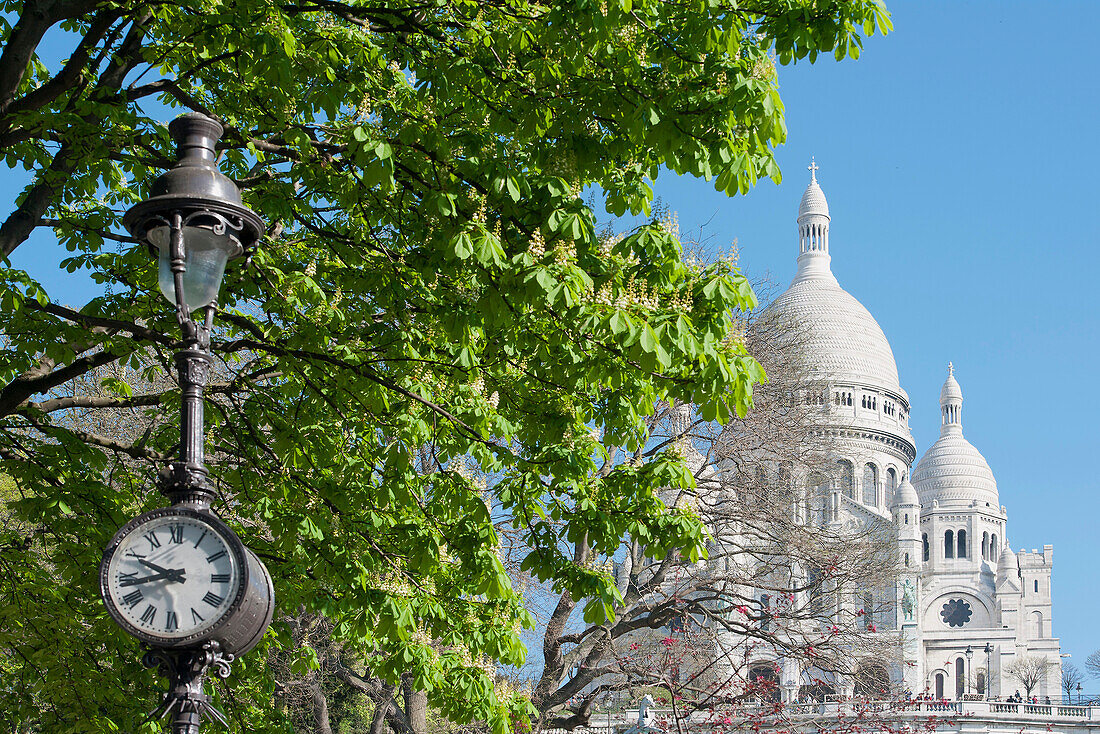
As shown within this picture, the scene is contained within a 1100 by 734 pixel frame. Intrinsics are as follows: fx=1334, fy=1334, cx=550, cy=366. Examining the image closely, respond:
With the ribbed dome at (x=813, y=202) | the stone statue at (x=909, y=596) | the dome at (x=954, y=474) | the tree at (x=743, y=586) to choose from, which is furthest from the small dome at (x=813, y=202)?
the tree at (x=743, y=586)

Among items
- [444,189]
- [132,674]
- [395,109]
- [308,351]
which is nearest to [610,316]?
[444,189]

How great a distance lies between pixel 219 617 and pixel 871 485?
383ft

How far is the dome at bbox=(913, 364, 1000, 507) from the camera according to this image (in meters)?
130

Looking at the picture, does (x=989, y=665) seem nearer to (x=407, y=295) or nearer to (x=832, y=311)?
(x=832, y=311)

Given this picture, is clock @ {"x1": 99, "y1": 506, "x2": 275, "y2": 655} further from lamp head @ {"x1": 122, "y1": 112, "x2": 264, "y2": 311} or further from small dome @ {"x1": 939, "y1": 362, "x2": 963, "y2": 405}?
small dome @ {"x1": 939, "y1": 362, "x2": 963, "y2": 405}

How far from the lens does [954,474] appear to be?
131m

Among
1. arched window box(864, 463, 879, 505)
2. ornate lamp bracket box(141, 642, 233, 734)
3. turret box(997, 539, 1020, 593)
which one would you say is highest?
arched window box(864, 463, 879, 505)

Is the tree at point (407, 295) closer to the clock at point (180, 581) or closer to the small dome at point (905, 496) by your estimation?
the clock at point (180, 581)

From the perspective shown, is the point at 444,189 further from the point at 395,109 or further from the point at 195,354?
the point at 195,354

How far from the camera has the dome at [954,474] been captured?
12975 cm

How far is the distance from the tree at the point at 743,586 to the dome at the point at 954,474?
107 m

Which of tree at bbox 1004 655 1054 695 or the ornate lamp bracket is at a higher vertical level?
tree at bbox 1004 655 1054 695

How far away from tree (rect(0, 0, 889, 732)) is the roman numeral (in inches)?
117

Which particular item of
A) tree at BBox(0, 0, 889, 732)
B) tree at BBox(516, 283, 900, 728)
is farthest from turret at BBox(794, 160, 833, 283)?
tree at BBox(0, 0, 889, 732)
